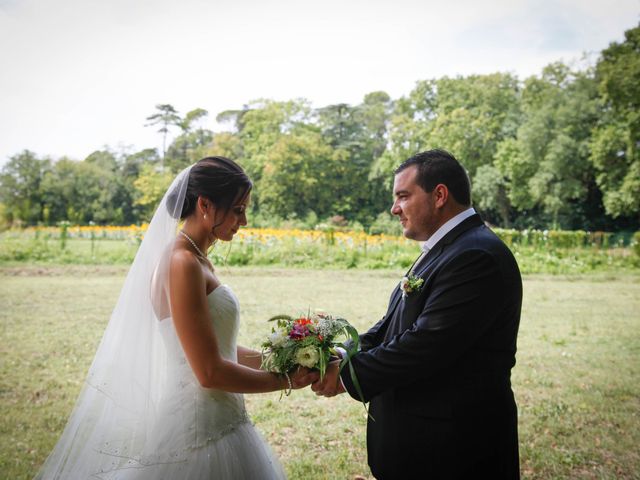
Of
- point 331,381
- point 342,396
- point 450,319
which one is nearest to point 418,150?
point 342,396

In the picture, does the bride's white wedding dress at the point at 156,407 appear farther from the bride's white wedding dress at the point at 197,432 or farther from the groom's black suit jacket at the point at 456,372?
the groom's black suit jacket at the point at 456,372

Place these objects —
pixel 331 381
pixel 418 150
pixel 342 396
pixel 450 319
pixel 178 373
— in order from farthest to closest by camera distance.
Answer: pixel 418 150
pixel 342 396
pixel 331 381
pixel 178 373
pixel 450 319

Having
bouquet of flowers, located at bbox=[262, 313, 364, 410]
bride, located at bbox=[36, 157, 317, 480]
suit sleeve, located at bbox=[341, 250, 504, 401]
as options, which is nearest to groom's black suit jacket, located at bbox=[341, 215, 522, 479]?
suit sleeve, located at bbox=[341, 250, 504, 401]

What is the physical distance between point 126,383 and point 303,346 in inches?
34.1

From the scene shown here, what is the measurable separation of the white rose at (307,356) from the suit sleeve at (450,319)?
34 centimetres

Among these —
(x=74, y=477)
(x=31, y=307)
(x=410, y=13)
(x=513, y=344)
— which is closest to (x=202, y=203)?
(x=74, y=477)

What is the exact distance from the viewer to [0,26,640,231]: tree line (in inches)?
709

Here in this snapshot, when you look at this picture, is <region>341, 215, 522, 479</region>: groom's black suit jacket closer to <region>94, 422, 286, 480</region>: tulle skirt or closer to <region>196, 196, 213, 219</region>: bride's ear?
<region>94, 422, 286, 480</region>: tulle skirt

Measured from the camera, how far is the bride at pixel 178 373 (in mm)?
2102

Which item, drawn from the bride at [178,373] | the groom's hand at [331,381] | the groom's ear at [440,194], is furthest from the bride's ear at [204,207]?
the groom's ear at [440,194]

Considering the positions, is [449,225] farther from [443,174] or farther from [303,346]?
[303,346]

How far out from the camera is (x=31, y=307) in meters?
8.52

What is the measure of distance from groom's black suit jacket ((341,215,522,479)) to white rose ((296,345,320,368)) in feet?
0.68

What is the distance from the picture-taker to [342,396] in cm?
541
